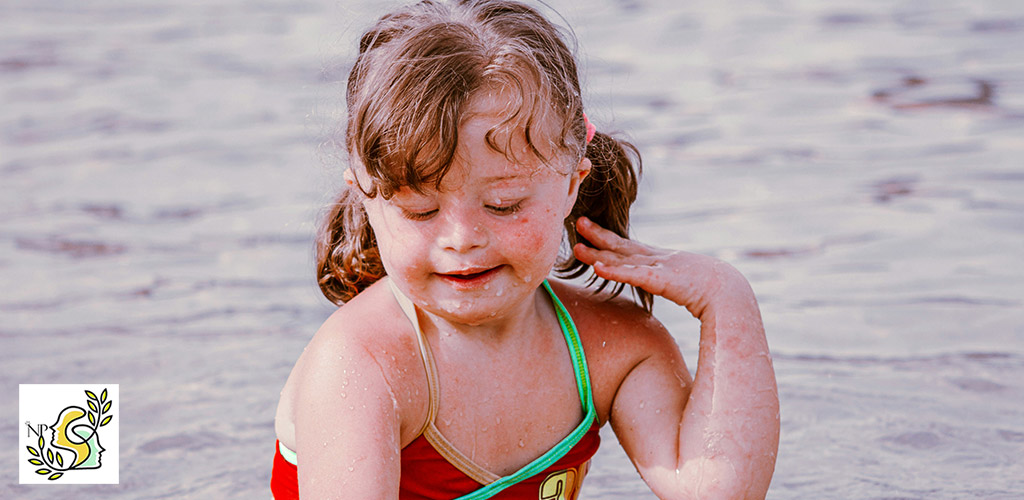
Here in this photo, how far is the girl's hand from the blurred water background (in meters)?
0.32

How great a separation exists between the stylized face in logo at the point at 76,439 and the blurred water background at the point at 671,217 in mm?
100

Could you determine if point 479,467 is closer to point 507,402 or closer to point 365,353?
point 507,402

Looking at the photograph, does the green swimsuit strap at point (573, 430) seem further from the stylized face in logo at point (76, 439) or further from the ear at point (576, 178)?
the stylized face in logo at point (76, 439)

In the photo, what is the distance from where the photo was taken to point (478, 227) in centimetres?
240

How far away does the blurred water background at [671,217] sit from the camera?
3.74 m

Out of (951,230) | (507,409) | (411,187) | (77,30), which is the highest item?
(411,187)

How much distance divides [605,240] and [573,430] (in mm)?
465

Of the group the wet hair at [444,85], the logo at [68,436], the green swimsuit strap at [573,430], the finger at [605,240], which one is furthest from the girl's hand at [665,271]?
the logo at [68,436]

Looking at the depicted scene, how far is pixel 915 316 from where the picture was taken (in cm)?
464

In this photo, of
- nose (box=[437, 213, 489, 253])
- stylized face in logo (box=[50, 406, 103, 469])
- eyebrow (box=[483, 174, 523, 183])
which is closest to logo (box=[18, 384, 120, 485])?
stylized face in logo (box=[50, 406, 103, 469])

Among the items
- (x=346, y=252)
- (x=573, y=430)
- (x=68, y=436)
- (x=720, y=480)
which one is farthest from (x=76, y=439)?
(x=720, y=480)

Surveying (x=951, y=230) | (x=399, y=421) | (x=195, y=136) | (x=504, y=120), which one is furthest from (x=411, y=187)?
(x=195, y=136)

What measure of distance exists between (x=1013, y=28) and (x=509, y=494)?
8.42 metres

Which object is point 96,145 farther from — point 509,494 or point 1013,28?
point 1013,28
